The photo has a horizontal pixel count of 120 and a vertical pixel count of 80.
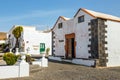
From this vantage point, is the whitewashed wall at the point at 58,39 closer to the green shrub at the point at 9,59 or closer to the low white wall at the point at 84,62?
the low white wall at the point at 84,62

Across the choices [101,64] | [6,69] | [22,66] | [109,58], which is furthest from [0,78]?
[109,58]

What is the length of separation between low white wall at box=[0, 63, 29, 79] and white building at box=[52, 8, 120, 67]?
662 cm

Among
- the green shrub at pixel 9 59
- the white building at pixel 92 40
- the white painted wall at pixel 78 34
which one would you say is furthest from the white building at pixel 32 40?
the green shrub at pixel 9 59

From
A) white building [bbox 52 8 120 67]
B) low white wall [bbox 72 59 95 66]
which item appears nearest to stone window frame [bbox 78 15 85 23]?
white building [bbox 52 8 120 67]

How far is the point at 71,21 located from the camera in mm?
19688

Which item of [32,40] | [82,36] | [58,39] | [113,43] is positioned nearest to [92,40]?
[82,36]

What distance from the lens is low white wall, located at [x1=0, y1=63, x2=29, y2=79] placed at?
10.2 m

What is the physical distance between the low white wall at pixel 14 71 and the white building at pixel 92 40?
6616 millimetres

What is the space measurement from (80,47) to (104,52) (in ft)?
9.06

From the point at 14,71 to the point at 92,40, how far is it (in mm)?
7861

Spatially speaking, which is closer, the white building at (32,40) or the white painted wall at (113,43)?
the white painted wall at (113,43)

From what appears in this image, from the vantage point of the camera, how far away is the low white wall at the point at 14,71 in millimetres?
10195

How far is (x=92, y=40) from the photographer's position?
634 inches

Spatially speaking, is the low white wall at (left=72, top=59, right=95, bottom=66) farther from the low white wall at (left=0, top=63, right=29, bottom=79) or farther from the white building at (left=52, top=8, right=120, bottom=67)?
the low white wall at (left=0, top=63, right=29, bottom=79)
